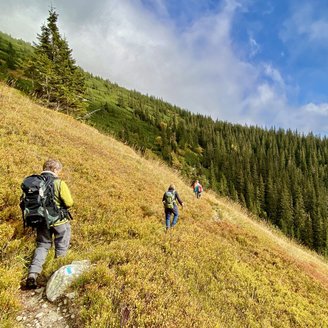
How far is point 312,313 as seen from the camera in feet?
29.8

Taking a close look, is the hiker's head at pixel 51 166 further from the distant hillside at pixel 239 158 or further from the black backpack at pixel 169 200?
the distant hillside at pixel 239 158

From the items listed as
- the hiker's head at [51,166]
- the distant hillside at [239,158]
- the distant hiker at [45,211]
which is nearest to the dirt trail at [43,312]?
the distant hiker at [45,211]

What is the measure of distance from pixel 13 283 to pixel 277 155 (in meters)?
174

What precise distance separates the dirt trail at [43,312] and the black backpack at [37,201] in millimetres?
1409

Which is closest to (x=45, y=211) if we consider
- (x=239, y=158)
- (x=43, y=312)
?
(x=43, y=312)

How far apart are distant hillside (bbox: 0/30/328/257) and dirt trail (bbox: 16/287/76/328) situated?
234 feet

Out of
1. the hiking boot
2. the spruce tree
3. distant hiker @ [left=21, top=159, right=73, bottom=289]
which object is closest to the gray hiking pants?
distant hiker @ [left=21, top=159, right=73, bottom=289]

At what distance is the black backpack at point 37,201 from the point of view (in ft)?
18.8

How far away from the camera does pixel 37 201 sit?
18.9ft

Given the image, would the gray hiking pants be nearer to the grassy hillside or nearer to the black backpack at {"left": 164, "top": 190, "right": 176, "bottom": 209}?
the grassy hillside

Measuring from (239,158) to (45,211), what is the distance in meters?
147

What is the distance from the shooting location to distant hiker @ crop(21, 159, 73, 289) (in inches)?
225

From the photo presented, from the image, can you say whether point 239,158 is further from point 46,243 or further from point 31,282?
point 31,282

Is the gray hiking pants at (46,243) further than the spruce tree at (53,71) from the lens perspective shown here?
No
